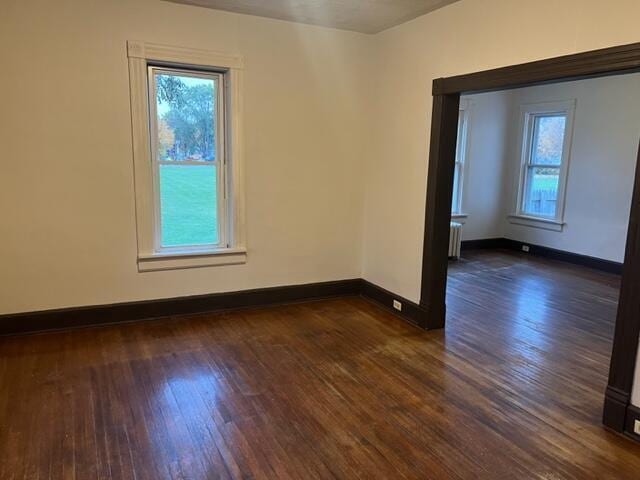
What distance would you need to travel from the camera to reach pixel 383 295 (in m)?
4.71

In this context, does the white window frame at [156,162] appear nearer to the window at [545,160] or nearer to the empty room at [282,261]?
the empty room at [282,261]

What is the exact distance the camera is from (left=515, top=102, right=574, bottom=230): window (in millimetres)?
6828

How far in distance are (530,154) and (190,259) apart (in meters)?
5.74

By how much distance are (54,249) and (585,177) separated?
658 centimetres

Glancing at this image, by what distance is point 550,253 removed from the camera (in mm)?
7090

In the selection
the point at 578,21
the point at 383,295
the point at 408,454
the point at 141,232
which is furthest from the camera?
the point at 383,295

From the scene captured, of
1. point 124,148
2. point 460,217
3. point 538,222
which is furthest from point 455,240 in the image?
point 124,148

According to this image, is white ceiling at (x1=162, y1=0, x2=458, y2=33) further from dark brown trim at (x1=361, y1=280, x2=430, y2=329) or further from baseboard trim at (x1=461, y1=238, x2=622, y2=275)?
baseboard trim at (x1=461, y1=238, x2=622, y2=275)

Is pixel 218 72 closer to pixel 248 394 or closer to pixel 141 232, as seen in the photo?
pixel 141 232

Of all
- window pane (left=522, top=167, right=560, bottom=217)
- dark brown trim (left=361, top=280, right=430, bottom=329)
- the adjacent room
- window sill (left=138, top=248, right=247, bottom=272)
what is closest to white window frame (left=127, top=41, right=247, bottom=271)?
window sill (left=138, top=248, right=247, bottom=272)

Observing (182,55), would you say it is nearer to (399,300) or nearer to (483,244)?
(399,300)

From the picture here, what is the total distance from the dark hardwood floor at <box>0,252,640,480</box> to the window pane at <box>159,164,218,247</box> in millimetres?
776

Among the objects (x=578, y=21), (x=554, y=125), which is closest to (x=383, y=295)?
(x=578, y=21)

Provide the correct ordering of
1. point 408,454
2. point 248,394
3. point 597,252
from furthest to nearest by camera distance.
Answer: point 597,252, point 248,394, point 408,454
